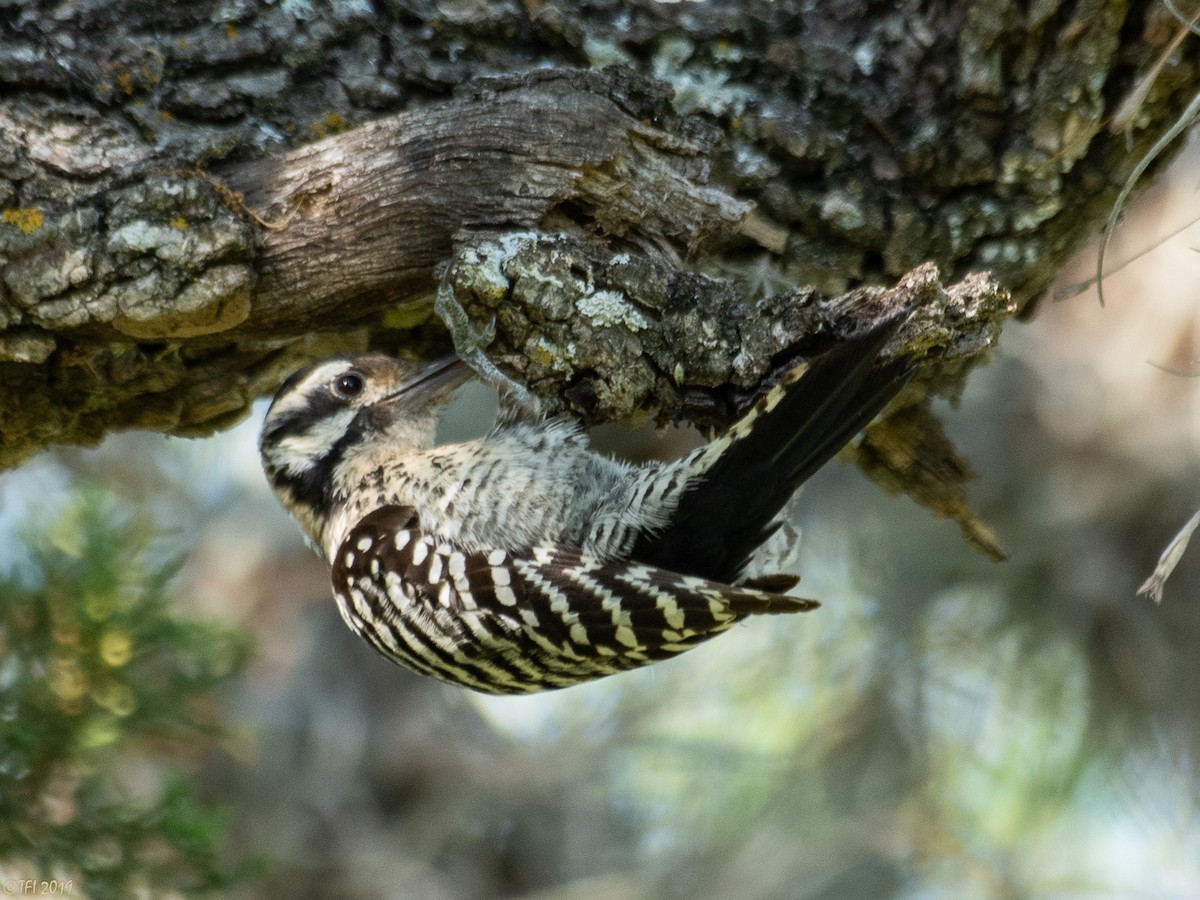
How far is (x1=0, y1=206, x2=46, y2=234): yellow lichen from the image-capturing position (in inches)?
107

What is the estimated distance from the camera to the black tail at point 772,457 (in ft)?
8.73

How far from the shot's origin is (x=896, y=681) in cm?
573

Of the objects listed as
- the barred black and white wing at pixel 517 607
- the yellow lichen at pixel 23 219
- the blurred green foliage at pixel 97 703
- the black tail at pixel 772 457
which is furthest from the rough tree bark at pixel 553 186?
the blurred green foliage at pixel 97 703

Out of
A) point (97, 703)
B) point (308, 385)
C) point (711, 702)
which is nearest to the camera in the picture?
point (308, 385)

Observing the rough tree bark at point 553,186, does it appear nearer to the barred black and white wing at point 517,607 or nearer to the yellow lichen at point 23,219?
the yellow lichen at point 23,219

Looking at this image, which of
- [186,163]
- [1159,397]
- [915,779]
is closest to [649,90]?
[186,163]

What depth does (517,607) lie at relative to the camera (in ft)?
9.78

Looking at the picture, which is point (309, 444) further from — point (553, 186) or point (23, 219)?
point (553, 186)

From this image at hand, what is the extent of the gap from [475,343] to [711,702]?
4032mm

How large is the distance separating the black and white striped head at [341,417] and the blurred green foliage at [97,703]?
555 mm

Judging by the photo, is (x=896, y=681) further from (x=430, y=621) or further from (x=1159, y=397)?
(x=430, y=621)

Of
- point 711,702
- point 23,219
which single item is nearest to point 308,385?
point 23,219

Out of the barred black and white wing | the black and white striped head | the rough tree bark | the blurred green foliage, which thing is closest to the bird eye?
the black and white striped head

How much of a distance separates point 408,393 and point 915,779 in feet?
11.4
